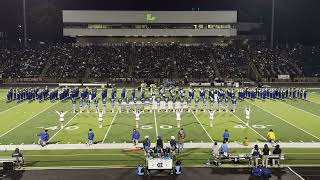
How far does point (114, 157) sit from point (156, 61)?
3958 cm

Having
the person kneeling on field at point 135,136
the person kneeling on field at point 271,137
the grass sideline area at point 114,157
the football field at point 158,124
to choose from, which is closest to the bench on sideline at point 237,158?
the grass sideline area at point 114,157

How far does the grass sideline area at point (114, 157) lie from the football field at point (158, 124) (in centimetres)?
189

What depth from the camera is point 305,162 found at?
15.4m

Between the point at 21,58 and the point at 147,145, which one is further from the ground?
the point at 21,58

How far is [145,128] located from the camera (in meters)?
21.6

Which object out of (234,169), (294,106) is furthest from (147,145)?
(294,106)

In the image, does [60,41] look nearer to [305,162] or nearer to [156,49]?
[156,49]

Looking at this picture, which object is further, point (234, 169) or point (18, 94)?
point (18, 94)

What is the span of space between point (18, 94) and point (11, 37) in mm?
28228

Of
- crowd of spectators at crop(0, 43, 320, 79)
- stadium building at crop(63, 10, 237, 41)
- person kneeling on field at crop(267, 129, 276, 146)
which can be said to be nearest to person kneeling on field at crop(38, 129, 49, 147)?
person kneeling on field at crop(267, 129, 276, 146)

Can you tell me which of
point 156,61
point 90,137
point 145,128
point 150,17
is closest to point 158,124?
point 145,128

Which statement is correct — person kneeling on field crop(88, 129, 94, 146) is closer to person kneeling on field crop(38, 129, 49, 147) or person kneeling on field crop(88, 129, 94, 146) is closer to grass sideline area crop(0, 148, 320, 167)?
grass sideline area crop(0, 148, 320, 167)

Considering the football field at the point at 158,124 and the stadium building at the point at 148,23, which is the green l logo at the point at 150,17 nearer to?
the stadium building at the point at 148,23

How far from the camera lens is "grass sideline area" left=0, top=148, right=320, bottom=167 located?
1512cm
